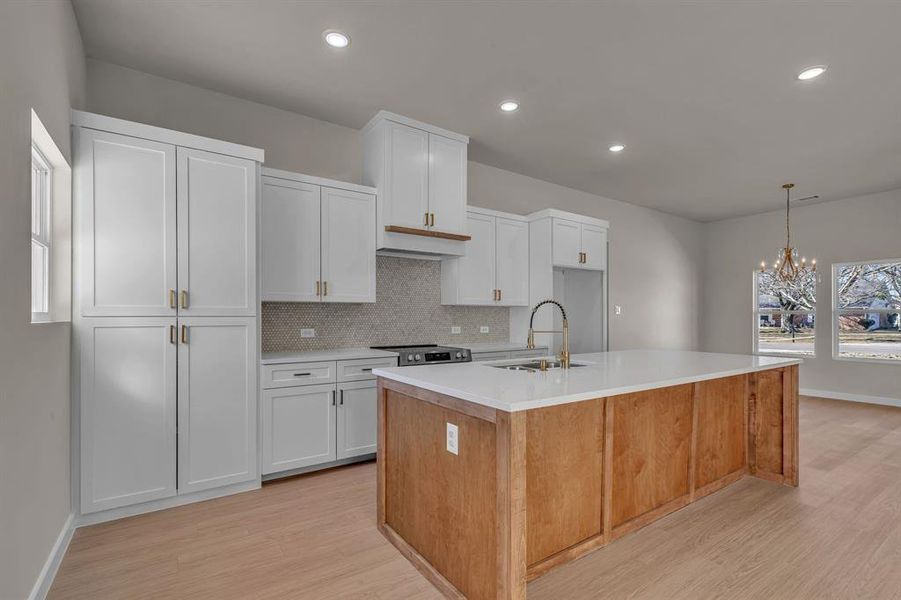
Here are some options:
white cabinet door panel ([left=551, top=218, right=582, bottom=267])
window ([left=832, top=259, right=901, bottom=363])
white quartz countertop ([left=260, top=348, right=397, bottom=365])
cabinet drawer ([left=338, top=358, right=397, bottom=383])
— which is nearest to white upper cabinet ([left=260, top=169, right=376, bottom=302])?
white quartz countertop ([left=260, top=348, right=397, bottom=365])

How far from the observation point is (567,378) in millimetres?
2125

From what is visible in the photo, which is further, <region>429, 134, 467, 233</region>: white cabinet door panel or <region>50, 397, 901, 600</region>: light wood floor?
<region>429, 134, 467, 233</region>: white cabinet door panel

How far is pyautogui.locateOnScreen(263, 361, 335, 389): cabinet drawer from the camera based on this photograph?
10.0 ft

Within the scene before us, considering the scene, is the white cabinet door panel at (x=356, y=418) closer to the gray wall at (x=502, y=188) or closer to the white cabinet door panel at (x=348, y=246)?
the white cabinet door panel at (x=348, y=246)

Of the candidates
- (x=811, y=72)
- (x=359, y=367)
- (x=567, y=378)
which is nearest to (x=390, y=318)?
(x=359, y=367)

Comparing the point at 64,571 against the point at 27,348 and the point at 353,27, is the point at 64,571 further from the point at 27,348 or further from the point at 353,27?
the point at 353,27

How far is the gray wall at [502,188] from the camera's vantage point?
315 centimetres

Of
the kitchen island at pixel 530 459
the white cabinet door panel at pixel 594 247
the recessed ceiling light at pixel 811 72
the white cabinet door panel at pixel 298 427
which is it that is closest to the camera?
the kitchen island at pixel 530 459

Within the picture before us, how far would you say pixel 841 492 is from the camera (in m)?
2.97

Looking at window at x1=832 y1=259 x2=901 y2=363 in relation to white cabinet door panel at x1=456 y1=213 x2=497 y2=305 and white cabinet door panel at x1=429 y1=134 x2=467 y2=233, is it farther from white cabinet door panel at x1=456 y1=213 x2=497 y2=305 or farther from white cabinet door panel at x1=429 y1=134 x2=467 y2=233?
white cabinet door panel at x1=429 y1=134 x2=467 y2=233

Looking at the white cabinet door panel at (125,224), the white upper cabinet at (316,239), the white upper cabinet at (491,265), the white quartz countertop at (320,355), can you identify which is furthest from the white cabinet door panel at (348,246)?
the white cabinet door panel at (125,224)

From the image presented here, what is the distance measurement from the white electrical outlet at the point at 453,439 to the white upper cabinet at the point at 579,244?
325 centimetres

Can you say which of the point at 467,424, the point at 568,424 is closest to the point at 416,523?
the point at 467,424

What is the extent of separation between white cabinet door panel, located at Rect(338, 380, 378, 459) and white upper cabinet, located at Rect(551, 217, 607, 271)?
253 centimetres
